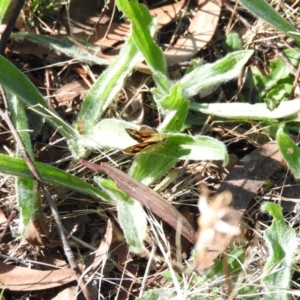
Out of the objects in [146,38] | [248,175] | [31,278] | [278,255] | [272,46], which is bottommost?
[31,278]

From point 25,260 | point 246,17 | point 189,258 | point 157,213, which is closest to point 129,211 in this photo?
point 157,213

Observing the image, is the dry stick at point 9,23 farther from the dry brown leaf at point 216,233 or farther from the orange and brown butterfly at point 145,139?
the dry brown leaf at point 216,233

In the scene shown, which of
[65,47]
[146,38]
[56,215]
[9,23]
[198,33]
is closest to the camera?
[56,215]

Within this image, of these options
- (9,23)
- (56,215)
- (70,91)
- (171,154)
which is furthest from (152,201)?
(9,23)

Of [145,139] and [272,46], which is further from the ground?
[272,46]

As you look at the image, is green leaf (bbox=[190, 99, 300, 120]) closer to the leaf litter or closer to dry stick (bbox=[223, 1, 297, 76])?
the leaf litter

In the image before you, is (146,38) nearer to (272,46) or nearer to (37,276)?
(272,46)

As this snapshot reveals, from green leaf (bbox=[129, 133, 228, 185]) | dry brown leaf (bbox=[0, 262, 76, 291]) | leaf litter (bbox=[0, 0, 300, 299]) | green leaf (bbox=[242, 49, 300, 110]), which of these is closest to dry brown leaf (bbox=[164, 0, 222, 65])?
leaf litter (bbox=[0, 0, 300, 299])

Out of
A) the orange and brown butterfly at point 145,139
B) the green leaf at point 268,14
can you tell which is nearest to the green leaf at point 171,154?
the orange and brown butterfly at point 145,139
